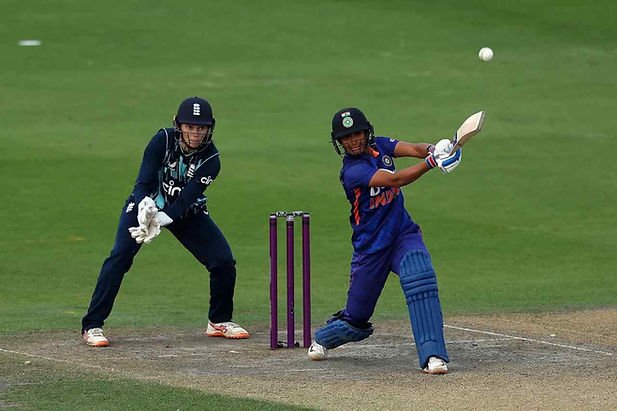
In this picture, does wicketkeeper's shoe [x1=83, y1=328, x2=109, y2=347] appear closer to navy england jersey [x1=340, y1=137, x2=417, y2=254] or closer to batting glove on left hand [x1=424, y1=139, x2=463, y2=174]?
navy england jersey [x1=340, y1=137, x2=417, y2=254]

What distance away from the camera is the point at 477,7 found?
2988cm

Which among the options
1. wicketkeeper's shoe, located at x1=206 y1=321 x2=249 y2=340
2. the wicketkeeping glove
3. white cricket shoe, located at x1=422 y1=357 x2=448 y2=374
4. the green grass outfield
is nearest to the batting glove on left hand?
white cricket shoe, located at x1=422 y1=357 x2=448 y2=374

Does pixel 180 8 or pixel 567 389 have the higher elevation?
pixel 180 8

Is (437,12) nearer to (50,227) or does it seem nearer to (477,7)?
(477,7)

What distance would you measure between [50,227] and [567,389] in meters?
9.32

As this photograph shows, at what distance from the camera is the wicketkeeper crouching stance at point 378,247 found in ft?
30.8

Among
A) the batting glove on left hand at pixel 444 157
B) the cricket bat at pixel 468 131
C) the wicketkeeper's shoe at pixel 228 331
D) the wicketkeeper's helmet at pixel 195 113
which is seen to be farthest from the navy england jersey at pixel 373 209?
the wicketkeeper's shoe at pixel 228 331

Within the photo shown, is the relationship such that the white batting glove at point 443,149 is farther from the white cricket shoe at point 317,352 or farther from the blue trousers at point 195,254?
the blue trousers at point 195,254

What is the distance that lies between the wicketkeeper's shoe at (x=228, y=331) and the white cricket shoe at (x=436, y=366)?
78.8 inches

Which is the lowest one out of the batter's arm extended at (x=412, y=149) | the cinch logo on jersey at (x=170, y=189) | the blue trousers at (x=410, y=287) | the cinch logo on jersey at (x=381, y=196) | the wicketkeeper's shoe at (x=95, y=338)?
the wicketkeeper's shoe at (x=95, y=338)

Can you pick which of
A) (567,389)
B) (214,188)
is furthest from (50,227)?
(567,389)

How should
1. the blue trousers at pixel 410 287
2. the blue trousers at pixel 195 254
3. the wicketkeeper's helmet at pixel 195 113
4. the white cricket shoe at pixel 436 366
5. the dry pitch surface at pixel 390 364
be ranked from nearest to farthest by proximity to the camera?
the dry pitch surface at pixel 390 364 < the white cricket shoe at pixel 436 366 < the blue trousers at pixel 410 287 < the wicketkeeper's helmet at pixel 195 113 < the blue trousers at pixel 195 254

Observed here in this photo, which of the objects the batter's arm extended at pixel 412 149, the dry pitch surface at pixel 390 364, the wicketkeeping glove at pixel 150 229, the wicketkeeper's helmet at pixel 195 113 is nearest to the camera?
the dry pitch surface at pixel 390 364

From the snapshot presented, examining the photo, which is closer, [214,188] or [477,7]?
[214,188]
